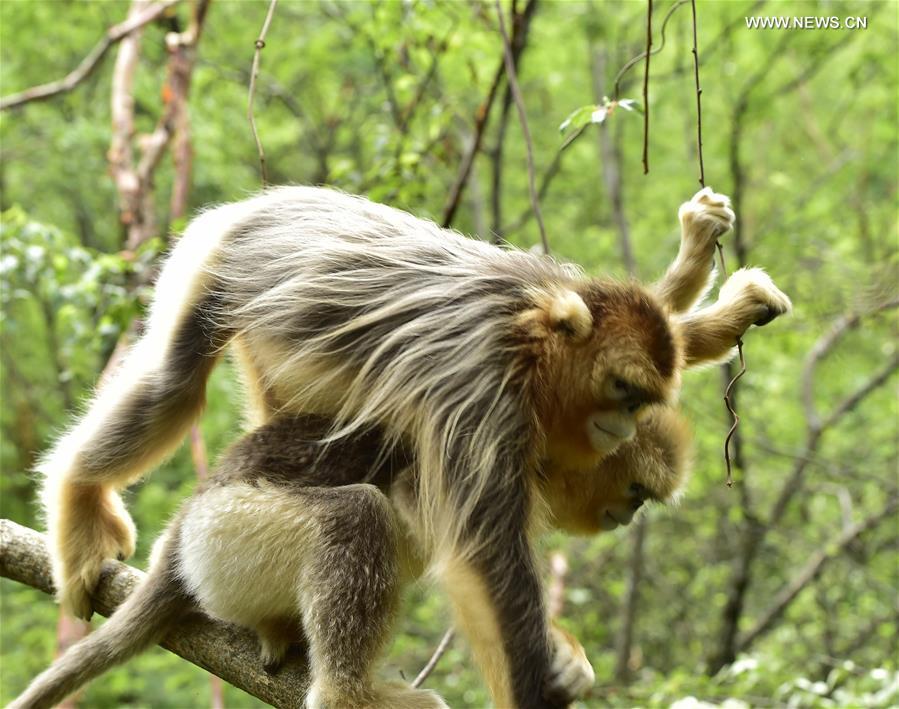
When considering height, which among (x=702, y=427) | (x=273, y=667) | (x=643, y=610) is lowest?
(x=643, y=610)

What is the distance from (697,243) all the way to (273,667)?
2.16 metres

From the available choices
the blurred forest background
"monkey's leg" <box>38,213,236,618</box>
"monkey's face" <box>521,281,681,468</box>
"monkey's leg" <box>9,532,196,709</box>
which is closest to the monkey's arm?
"monkey's face" <box>521,281,681,468</box>

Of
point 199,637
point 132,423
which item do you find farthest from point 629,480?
point 132,423

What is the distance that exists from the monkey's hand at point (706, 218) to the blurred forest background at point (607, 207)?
243cm

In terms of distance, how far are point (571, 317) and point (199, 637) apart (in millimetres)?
1761

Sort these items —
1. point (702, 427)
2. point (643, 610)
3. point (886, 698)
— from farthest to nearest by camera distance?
point (643, 610) → point (702, 427) → point (886, 698)

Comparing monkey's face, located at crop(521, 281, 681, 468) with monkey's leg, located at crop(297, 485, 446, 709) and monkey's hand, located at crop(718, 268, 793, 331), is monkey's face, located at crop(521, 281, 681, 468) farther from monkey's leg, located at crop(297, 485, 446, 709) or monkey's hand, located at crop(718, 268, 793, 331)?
monkey's leg, located at crop(297, 485, 446, 709)

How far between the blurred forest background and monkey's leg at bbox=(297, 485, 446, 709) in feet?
9.45

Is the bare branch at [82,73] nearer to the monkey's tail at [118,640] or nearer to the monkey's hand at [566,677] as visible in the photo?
the monkey's tail at [118,640]

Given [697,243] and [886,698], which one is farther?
[886,698]

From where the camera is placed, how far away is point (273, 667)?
3.19 metres

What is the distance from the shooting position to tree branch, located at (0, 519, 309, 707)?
319cm

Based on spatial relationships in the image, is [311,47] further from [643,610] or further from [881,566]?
[881,566]

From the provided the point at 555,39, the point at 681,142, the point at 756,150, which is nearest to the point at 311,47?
the point at 555,39
